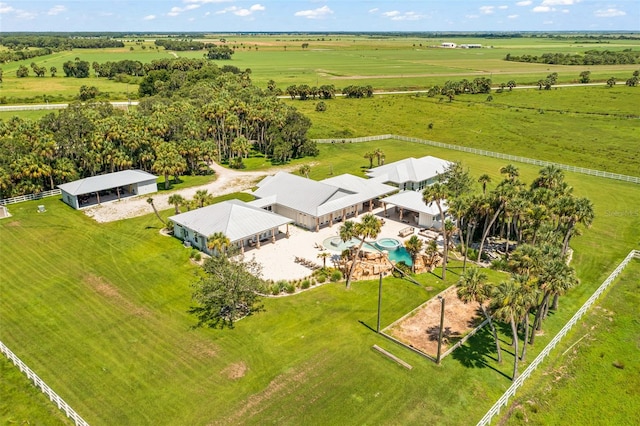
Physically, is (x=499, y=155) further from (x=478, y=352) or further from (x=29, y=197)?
(x=29, y=197)

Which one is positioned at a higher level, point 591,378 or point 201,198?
point 201,198

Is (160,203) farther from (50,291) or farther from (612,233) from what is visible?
(612,233)

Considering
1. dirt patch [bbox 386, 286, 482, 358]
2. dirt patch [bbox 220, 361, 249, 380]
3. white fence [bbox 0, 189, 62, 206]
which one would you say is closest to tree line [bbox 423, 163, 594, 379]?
dirt patch [bbox 386, 286, 482, 358]

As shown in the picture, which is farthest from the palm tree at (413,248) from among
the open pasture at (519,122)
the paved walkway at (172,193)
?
the open pasture at (519,122)

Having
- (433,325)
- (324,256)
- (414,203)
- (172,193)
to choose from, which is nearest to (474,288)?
(433,325)

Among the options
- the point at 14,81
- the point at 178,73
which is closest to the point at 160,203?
the point at 178,73

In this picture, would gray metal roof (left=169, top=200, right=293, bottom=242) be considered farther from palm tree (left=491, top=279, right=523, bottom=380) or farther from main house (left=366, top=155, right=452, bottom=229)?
palm tree (left=491, top=279, right=523, bottom=380)
